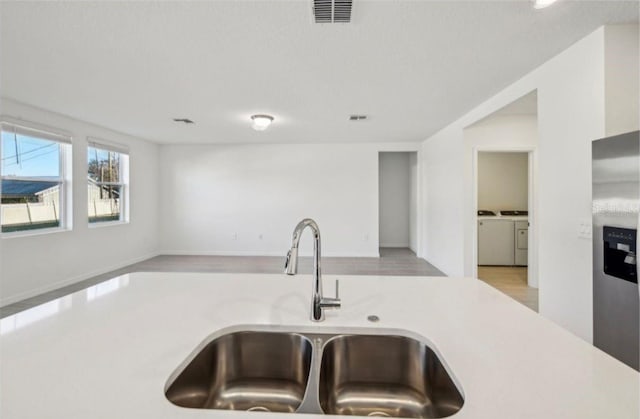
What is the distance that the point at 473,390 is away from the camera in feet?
2.13

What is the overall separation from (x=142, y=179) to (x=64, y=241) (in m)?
2.17

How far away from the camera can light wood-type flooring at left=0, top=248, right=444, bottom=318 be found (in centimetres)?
502

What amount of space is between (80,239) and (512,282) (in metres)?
6.67

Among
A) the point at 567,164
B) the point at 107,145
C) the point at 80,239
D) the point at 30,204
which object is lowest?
the point at 80,239

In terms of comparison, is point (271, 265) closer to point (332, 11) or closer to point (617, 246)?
point (332, 11)

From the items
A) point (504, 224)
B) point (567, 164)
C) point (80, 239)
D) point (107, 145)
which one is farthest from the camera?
point (504, 224)

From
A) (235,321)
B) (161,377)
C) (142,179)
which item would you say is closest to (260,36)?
(235,321)

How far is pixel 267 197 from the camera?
21.4 ft

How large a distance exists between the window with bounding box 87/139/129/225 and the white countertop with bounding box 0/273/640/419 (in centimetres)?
443

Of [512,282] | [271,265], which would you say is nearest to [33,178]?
[271,265]

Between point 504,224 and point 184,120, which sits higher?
point 184,120

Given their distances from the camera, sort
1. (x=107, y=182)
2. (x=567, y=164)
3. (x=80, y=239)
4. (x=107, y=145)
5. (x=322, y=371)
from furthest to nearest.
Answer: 1. (x=107, y=182)
2. (x=107, y=145)
3. (x=80, y=239)
4. (x=567, y=164)
5. (x=322, y=371)

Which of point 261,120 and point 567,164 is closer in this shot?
point 567,164

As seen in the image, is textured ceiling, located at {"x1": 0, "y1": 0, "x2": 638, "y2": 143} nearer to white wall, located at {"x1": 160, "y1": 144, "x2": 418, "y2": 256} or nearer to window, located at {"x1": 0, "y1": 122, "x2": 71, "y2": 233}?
window, located at {"x1": 0, "y1": 122, "x2": 71, "y2": 233}
